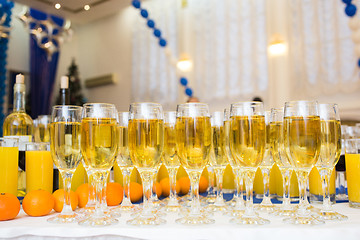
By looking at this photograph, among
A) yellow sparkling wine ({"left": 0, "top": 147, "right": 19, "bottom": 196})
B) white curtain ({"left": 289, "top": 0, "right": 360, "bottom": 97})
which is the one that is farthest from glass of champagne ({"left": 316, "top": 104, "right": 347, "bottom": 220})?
white curtain ({"left": 289, "top": 0, "right": 360, "bottom": 97})

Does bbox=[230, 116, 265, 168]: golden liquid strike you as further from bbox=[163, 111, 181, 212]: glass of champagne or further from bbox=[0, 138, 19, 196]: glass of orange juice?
bbox=[0, 138, 19, 196]: glass of orange juice

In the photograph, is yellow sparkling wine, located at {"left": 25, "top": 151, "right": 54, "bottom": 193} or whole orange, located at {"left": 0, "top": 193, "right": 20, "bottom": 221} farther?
yellow sparkling wine, located at {"left": 25, "top": 151, "right": 54, "bottom": 193}

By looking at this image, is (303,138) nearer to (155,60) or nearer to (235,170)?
(235,170)

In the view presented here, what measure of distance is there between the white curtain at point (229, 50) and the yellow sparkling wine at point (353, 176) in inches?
148

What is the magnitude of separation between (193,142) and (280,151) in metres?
0.24

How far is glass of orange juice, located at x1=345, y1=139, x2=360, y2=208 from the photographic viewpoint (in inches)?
32.1

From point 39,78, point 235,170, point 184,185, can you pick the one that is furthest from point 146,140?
point 39,78

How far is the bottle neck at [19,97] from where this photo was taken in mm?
1131

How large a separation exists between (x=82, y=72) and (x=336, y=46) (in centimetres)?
567

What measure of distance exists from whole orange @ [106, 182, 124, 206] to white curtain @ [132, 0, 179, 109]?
15.4 feet

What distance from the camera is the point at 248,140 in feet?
2.32

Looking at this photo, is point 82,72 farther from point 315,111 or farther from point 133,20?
point 315,111

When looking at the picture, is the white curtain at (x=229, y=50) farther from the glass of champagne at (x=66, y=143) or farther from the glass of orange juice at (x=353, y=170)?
the glass of champagne at (x=66, y=143)

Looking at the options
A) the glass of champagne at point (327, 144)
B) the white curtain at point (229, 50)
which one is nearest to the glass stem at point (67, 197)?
the glass of champagne at point (327, 144)
